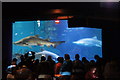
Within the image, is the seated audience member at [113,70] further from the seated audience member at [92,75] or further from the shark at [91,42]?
the shark at [91,42]

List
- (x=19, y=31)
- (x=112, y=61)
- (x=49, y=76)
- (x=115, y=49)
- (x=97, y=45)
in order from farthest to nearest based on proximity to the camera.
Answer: (x=19, y=31) < (x=97, y=45) < (x=115, y=49) < (x=49, y=76) < (x=112, y=61)

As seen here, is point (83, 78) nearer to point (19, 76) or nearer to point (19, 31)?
point (19, 76)

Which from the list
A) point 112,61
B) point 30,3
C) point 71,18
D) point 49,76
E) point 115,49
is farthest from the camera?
point 115,49

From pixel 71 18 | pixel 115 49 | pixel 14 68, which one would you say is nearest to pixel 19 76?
pixel 14 68

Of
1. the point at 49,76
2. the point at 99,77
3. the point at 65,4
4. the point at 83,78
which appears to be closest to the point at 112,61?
the point at 99,77

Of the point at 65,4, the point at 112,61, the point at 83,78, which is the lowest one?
the point at 83,78

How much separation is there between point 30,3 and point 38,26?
45.1 ft

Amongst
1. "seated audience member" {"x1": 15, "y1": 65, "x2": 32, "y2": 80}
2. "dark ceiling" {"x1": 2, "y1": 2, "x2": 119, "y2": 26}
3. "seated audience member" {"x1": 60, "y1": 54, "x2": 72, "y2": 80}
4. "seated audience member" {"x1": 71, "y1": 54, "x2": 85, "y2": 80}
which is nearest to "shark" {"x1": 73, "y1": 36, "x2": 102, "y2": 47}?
"dark ceiling" {"x1": 2, "y1": 2, "x2": 119, "y2": 26}

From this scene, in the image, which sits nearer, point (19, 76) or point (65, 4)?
point (19, 76)

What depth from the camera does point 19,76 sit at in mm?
6078

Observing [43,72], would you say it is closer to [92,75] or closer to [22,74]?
[22,74]

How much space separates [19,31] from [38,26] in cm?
215

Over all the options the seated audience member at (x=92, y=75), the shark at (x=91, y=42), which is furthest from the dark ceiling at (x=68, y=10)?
→ the shark at (x=91, y=42)

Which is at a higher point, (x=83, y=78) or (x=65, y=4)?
(x=65, y=4)
